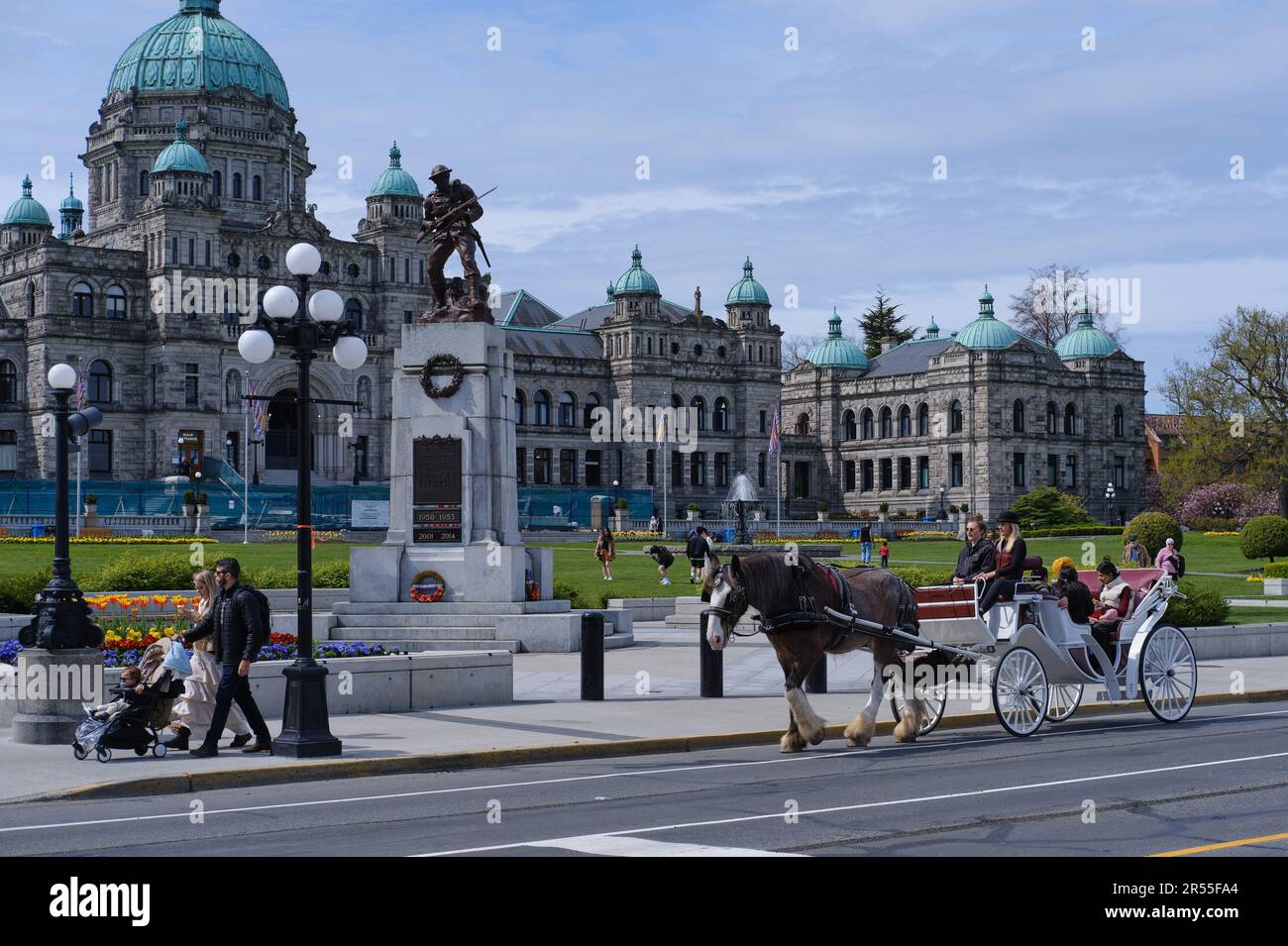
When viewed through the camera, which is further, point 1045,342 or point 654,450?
point 1045,342

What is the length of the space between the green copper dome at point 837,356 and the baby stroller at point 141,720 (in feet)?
343

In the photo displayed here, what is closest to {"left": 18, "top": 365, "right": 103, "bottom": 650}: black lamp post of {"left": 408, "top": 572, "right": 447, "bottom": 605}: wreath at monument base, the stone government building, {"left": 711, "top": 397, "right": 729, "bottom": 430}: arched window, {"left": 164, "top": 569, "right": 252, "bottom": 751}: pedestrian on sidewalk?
{"left": 164, "top": 569, "right": 252, "bottom": 751}: pedestrian on sidewalk

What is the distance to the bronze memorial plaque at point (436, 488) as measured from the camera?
26.8 meters

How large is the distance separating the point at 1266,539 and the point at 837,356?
220 feet

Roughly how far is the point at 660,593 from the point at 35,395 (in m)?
57.5

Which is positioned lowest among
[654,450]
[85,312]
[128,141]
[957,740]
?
[957,740]

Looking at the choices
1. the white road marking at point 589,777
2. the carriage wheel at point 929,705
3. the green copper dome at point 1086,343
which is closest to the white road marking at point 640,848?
the white road marking at point 589,777

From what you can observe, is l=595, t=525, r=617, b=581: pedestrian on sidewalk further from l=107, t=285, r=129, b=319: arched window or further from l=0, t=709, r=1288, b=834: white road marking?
l=107, t=285, r=129, b=319: arched window

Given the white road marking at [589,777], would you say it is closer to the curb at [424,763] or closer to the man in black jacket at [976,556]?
the curb at [424,763]

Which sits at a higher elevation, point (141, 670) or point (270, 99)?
point (270, 99)

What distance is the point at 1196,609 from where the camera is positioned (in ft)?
91.6

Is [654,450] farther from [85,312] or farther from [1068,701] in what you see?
[1068,701]
